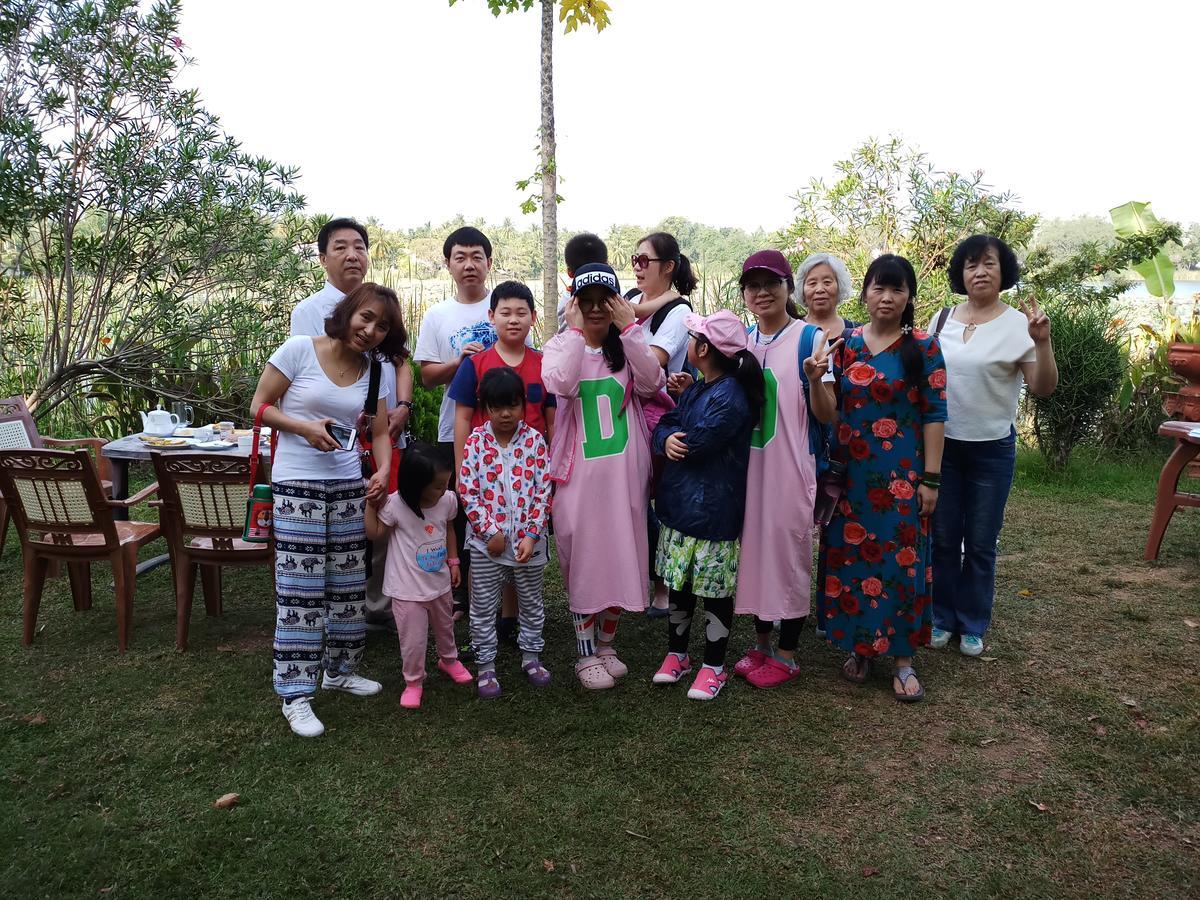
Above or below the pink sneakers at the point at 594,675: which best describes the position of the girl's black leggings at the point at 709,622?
above

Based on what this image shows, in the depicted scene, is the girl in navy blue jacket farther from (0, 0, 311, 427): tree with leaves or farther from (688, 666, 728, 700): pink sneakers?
(0, 0, 311, 427): tree with leaves

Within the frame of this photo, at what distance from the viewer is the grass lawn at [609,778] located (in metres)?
2.41

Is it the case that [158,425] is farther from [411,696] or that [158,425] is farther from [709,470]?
[709,470]

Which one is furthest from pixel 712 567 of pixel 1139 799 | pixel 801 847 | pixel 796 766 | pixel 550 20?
pixel 550 20

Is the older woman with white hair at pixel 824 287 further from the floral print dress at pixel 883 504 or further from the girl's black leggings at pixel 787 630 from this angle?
the girl's black leggings at pixel 787 630

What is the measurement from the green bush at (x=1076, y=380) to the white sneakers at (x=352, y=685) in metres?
6.02

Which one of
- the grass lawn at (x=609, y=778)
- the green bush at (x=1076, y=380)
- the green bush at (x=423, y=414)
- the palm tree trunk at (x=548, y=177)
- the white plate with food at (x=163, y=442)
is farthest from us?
the palm tree trunk at (x=548, y=177)

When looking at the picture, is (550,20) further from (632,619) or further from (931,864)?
(931,864)

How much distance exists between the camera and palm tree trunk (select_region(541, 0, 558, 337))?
735 cm

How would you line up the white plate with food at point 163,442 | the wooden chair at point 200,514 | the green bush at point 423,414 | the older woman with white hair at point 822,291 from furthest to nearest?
the green bush at point 423,414 < the white plate with food at point 163,442 < the wooden chair at point 200,514 < the older woman with white hair at point 822,291

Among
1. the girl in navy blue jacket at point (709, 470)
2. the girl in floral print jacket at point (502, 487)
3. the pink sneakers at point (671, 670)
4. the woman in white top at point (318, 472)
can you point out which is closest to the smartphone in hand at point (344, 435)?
the woman in white top at point (318, 472)

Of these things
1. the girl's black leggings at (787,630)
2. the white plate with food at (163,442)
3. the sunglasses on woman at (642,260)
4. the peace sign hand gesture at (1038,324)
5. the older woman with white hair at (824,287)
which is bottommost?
the girl's black leggings at (787,630)

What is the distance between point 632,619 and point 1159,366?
20.9 feet

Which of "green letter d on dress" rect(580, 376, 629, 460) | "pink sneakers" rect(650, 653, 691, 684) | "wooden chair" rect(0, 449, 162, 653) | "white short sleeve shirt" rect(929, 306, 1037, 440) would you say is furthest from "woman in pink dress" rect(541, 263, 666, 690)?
"wooden chair" rect(0, 449, 162, 653)
